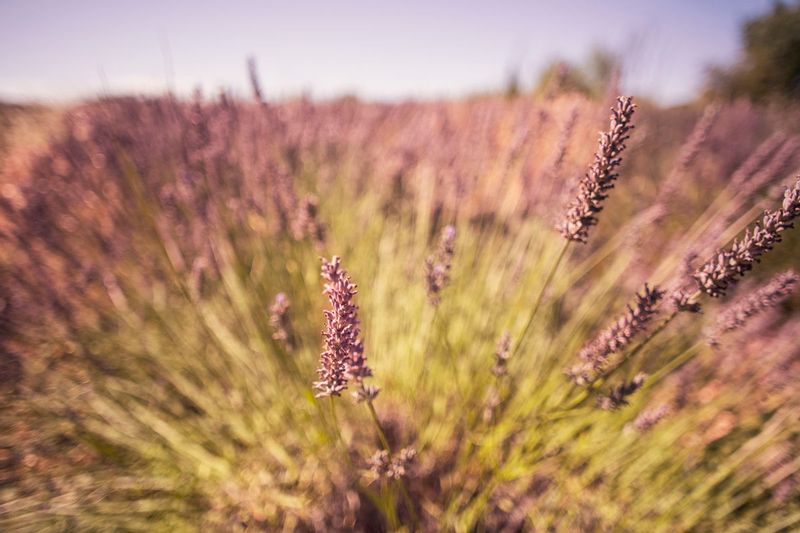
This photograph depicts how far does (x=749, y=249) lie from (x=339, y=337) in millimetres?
878

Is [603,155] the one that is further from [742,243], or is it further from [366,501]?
[366,501]

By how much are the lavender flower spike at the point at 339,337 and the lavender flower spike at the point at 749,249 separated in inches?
30.9

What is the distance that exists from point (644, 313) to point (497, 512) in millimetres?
1493

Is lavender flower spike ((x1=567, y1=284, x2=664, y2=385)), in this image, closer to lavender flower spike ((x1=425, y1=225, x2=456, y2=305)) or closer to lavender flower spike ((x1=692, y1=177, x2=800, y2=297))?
lavender flower spike ((x1=692, y1=177, x2=800, y2=297))

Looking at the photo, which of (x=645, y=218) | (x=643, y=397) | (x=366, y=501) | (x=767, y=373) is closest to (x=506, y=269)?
(x=645, y=218)

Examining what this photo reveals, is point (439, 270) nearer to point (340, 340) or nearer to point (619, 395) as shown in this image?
point (340, 340)

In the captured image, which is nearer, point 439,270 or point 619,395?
point 619,395

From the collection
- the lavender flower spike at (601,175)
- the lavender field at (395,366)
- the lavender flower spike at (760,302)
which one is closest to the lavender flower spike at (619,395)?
the lavender field at (395,366)

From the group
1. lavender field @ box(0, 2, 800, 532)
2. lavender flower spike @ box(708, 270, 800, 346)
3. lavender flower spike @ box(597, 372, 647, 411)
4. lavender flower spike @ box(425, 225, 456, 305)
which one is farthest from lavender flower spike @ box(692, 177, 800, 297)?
lavender flower spike @ box(425, 225, 456, 305)

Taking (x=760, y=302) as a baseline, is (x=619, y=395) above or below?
below

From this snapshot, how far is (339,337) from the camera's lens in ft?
2.43

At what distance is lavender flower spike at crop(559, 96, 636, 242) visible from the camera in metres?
0.74

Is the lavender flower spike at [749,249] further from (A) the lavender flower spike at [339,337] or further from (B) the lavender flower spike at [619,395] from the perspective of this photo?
(A) the lavender flower spike at [339,337]

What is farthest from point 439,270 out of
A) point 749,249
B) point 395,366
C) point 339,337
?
point 395,366
